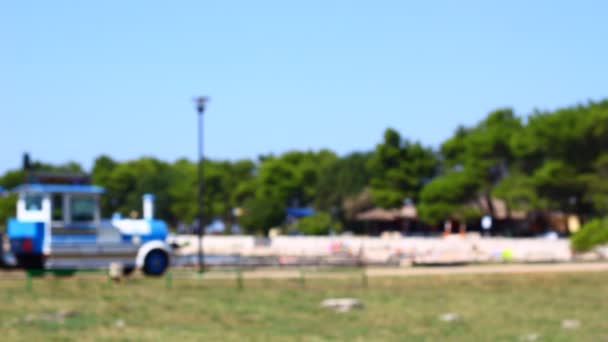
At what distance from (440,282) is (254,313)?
10.6m

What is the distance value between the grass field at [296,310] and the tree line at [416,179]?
3209 centimetres

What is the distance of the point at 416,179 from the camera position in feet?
247

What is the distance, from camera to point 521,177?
63750 millimetres

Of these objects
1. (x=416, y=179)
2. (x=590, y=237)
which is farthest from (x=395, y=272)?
(x=416, y=179)

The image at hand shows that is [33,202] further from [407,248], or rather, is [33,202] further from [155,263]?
[407,248]

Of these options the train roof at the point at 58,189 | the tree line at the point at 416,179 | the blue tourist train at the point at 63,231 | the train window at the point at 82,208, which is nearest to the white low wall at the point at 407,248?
the tree line at the point at 416,179

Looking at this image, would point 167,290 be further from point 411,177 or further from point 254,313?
point 411,177

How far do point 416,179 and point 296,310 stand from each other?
178ft

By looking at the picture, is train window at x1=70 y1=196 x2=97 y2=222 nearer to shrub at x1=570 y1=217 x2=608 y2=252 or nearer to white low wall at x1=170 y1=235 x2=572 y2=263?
white low wall at x1=170 y1=235 x2=572 y2=263

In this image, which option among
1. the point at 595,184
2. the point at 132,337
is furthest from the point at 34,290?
the point at 595,184

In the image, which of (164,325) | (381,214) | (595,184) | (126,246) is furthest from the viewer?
(381,214)

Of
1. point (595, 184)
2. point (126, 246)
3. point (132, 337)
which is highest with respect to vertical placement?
point (595, 184)

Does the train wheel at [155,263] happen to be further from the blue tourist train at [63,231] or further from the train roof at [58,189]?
the train roof at [58,189]

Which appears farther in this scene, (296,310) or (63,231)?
(63,231)
